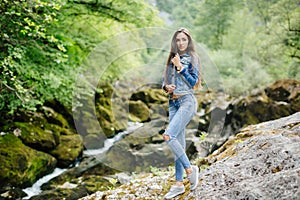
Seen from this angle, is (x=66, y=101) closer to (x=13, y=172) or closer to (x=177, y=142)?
(x=13, y=172)

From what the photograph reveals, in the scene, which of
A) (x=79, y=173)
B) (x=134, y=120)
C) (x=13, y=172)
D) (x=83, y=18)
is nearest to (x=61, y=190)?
(x=13, y=172)

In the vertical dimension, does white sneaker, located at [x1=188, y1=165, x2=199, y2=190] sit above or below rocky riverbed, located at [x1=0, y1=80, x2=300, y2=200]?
above

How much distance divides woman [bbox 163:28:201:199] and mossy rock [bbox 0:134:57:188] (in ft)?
17.0

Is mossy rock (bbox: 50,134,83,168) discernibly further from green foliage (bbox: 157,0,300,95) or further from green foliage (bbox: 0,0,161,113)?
green foliage (bbox: 157,0,300,95)

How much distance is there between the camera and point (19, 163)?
23.9ft

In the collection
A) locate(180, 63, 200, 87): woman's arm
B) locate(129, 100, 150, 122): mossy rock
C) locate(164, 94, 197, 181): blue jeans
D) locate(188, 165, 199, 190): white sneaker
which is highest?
locate(180, 63, 200, 87): woman's arm

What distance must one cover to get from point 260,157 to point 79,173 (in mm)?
6532

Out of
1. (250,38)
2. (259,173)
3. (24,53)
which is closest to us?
(259,173)

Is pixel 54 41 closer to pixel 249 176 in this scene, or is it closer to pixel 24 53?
pixel 24 53

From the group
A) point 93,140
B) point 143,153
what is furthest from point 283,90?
point 93,140

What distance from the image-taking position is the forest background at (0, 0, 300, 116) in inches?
252

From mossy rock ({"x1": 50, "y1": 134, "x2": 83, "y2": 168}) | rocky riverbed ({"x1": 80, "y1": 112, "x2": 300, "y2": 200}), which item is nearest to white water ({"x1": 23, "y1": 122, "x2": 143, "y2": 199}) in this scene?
mossy rock ({"x1": 50, "y1": 134, "x2": 83, "y2": 168})

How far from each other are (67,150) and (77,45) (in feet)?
11.7

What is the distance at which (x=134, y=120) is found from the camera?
13305mm
